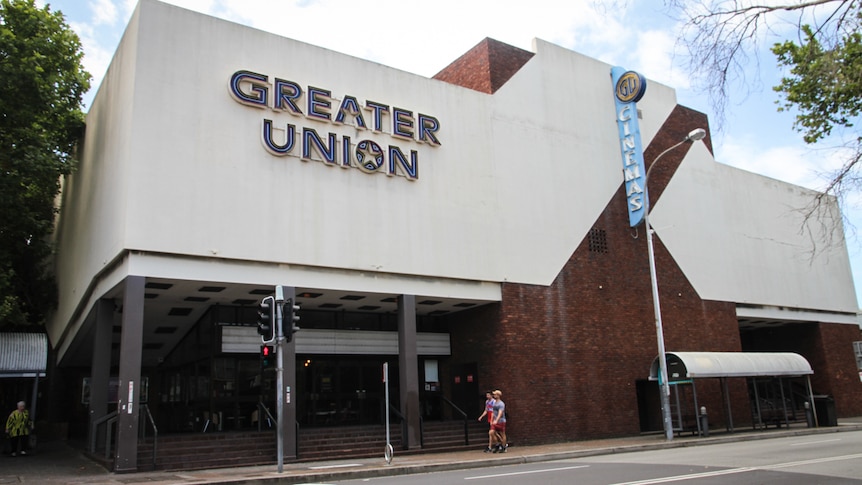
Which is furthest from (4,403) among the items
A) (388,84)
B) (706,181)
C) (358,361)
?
(706,181)

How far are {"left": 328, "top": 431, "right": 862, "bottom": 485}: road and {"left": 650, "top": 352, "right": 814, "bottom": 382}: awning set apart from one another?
623 cm

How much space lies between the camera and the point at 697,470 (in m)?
12.9

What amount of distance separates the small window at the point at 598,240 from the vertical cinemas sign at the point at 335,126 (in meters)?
7.80

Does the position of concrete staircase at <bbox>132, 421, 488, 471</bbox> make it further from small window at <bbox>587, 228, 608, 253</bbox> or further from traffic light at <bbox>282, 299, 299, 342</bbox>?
small window at <bbox>587, 228, 608, 253</bbox>

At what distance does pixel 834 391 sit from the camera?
3534cm

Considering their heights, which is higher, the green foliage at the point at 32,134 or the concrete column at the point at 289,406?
the green foliage at the point at 32,134

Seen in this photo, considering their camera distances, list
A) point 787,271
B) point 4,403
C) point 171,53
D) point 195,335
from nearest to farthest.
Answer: point 171,53 < point 195,335 < point 4,403 < point 787,271

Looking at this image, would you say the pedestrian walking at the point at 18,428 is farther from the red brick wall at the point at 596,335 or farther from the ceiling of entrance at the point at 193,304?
the red brick wall at the point at 596,335

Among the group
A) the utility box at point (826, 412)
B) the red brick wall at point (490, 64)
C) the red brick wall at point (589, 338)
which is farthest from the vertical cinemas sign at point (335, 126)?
the utility box at point (826, 412)

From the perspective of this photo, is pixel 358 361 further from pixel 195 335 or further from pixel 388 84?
pixel 388 84

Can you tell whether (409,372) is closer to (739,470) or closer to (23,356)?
(739,470)

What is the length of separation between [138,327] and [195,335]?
771 cm

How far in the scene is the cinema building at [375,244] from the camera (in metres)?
18.7

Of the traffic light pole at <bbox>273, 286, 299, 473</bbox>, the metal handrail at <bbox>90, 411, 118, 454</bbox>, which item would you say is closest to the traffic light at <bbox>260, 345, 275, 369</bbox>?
the traffic light pole at <bbox>273, 286, 299, 473</bbox>
